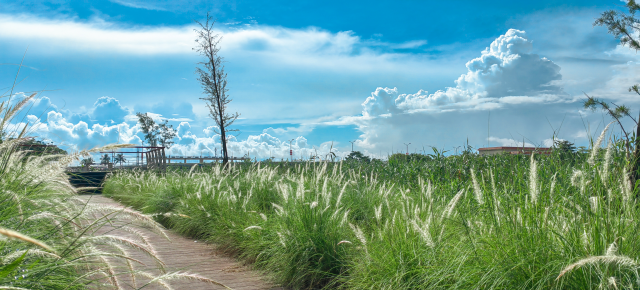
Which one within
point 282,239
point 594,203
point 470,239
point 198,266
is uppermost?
point 594,203

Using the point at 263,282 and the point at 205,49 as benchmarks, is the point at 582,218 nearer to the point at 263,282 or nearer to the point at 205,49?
the point at 263,282

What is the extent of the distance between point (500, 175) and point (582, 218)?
144 inches

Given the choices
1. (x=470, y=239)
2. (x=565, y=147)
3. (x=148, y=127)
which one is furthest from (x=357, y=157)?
(x=148, y=127)

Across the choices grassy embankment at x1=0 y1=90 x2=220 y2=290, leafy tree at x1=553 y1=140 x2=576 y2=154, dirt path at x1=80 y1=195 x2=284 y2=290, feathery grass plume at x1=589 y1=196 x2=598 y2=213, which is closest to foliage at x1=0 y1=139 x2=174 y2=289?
grassy embankment at x1=0 y1=90 x2=220 y2=290

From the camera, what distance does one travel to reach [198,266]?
468 cm

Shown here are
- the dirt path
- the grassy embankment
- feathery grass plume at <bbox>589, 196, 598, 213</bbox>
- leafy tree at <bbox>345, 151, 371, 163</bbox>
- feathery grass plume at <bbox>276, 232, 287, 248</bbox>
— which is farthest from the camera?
leafy tree at <bbox>345, 151, 371, 163</bbox>

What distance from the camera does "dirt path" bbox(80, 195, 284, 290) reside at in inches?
154

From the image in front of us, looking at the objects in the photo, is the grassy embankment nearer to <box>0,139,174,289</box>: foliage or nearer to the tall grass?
<box>0,139,174,289</box>: foliage

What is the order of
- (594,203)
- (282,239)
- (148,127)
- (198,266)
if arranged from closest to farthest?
(594,203), (282,239), (198,266), (148,127)

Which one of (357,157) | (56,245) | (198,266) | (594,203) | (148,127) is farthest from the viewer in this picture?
(148,127)

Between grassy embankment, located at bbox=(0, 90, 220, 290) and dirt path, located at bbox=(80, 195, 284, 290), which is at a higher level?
grassy embankment, located at bbox=(0, 90, 220, 290)

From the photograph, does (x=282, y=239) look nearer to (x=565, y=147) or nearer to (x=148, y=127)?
(x=565, y=147)

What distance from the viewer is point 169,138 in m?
39.1

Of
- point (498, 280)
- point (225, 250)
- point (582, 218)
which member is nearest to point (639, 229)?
point (582, 218)
